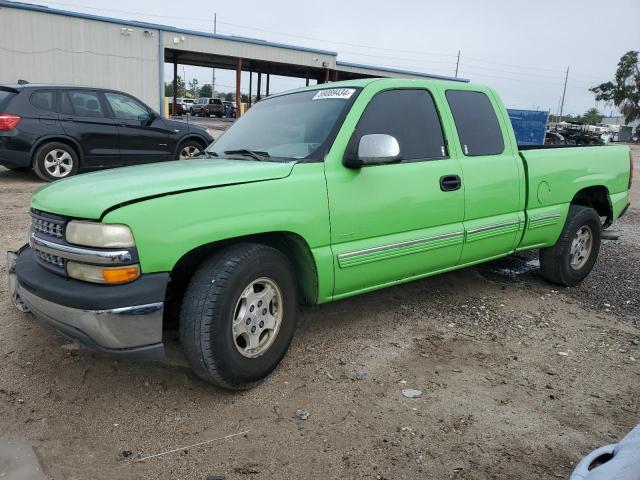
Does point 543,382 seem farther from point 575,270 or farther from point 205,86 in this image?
point 205,86

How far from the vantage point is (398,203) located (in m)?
3.53

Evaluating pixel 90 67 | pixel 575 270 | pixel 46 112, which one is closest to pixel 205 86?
pixel 90 67

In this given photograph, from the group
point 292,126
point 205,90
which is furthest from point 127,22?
point 205,90

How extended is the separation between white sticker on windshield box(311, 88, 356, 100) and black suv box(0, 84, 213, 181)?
16.9 ft

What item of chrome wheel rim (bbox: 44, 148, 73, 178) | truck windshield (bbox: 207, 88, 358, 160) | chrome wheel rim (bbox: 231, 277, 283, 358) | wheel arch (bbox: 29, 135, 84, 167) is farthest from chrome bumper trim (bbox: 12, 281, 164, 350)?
chrome wheel rim (bbox: 44, 148, 73, 178)

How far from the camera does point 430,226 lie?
3779 mm

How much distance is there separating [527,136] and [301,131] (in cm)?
1822

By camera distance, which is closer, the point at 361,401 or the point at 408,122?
the point at 361,401

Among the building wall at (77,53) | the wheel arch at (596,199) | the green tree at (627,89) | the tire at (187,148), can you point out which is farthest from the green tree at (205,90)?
the wheel arch at (596,199)

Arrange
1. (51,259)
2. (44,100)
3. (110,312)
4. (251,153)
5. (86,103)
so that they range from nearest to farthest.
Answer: (110,312) → (51,259) → (251,153) → (44,100) → (86,103)

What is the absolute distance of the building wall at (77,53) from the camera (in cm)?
1767

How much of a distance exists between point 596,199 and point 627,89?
67.6 m

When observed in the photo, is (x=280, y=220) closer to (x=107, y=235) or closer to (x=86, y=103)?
(x=107, y=235)

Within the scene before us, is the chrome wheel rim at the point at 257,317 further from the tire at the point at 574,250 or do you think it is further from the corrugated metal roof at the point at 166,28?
the corrugated metal roof at the point at 166,28
